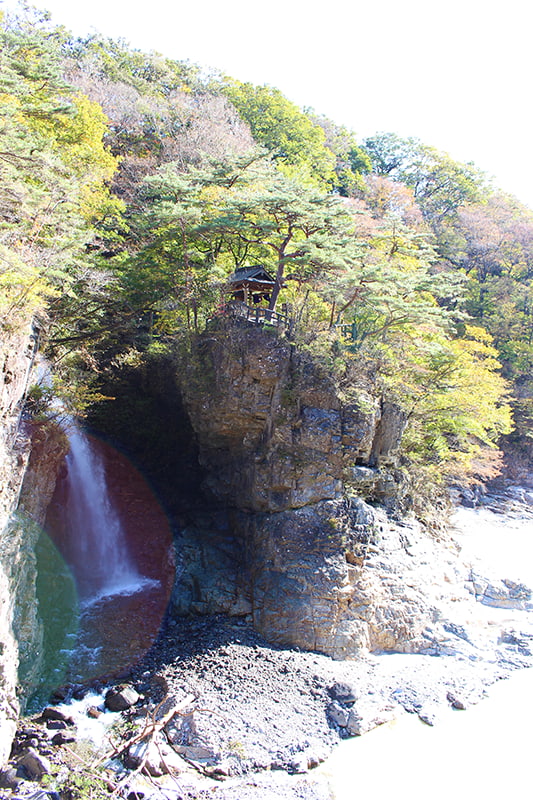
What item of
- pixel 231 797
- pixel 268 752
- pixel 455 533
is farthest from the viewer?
pixel 455 533

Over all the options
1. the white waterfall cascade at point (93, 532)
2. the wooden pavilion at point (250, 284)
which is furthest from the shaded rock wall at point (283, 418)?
the white waterfall cascade at point (93, 532)

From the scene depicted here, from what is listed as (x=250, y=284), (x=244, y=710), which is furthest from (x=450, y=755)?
(x=250, y=284)

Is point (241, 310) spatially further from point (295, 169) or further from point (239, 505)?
point (295, 169)

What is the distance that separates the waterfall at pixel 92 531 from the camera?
18.5 meters

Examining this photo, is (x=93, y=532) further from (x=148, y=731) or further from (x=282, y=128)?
(x=282, y=128)

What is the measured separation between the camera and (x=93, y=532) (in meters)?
19.4

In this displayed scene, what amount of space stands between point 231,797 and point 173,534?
10.3 meters

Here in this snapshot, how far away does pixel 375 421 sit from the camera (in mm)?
17859

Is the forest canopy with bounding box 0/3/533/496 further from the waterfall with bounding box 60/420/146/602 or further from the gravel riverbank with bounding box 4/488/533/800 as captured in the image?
the gravel riverbank with bounding box 4/488/533/800

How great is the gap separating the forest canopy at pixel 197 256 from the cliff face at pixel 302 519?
4.47ft

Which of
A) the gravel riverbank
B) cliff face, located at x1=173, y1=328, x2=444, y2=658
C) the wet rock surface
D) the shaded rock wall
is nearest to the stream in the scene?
the wet rock surface

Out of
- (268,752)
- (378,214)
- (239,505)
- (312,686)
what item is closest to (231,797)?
(268,752)

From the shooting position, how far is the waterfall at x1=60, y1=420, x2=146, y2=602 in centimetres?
1847

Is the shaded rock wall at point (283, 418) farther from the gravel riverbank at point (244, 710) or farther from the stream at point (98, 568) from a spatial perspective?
the gravel riverbank at point (244, 710)
